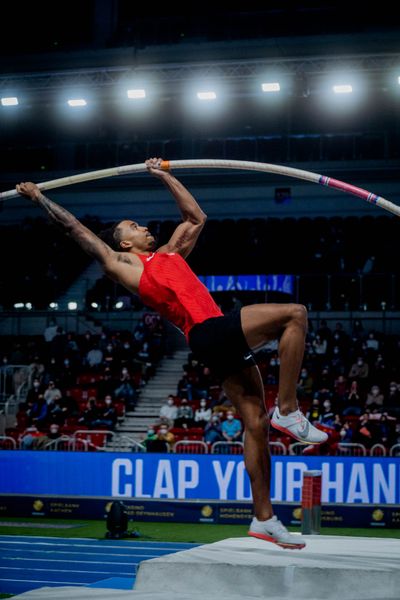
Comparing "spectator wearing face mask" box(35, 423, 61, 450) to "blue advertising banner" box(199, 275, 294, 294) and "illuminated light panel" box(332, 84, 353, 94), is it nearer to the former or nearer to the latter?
"blue advertising banner" box(199, 275, 294, 294)

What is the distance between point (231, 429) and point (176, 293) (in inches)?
457

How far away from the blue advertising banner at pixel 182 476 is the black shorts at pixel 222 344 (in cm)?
965

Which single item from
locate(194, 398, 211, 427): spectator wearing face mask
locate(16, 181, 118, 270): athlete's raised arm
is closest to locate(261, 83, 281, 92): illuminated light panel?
locate(194, 398, 211, 427): spectator wearing face mask

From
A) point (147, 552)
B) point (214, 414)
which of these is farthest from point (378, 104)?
point (147, 552)

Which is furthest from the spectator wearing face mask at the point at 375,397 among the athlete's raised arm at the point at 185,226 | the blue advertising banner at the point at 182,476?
the athlete's raised arm at the point at 185,226

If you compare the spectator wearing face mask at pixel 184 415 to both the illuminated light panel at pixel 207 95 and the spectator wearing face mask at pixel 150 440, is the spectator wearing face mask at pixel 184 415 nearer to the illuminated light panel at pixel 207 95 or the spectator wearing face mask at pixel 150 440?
the spectator wearing face mask at pixel 150 440

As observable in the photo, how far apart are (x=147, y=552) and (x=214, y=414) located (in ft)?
21.2

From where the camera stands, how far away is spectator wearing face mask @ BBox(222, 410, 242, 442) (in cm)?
1809

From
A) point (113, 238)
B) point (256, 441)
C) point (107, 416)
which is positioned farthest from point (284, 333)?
point (107, 416)

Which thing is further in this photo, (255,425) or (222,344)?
(255,425)

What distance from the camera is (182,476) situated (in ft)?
54.6

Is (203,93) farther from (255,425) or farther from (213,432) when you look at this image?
(255,425)

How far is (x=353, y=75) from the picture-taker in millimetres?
20719

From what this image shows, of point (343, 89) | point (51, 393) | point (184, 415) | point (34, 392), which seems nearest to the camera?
point (184, 415)
